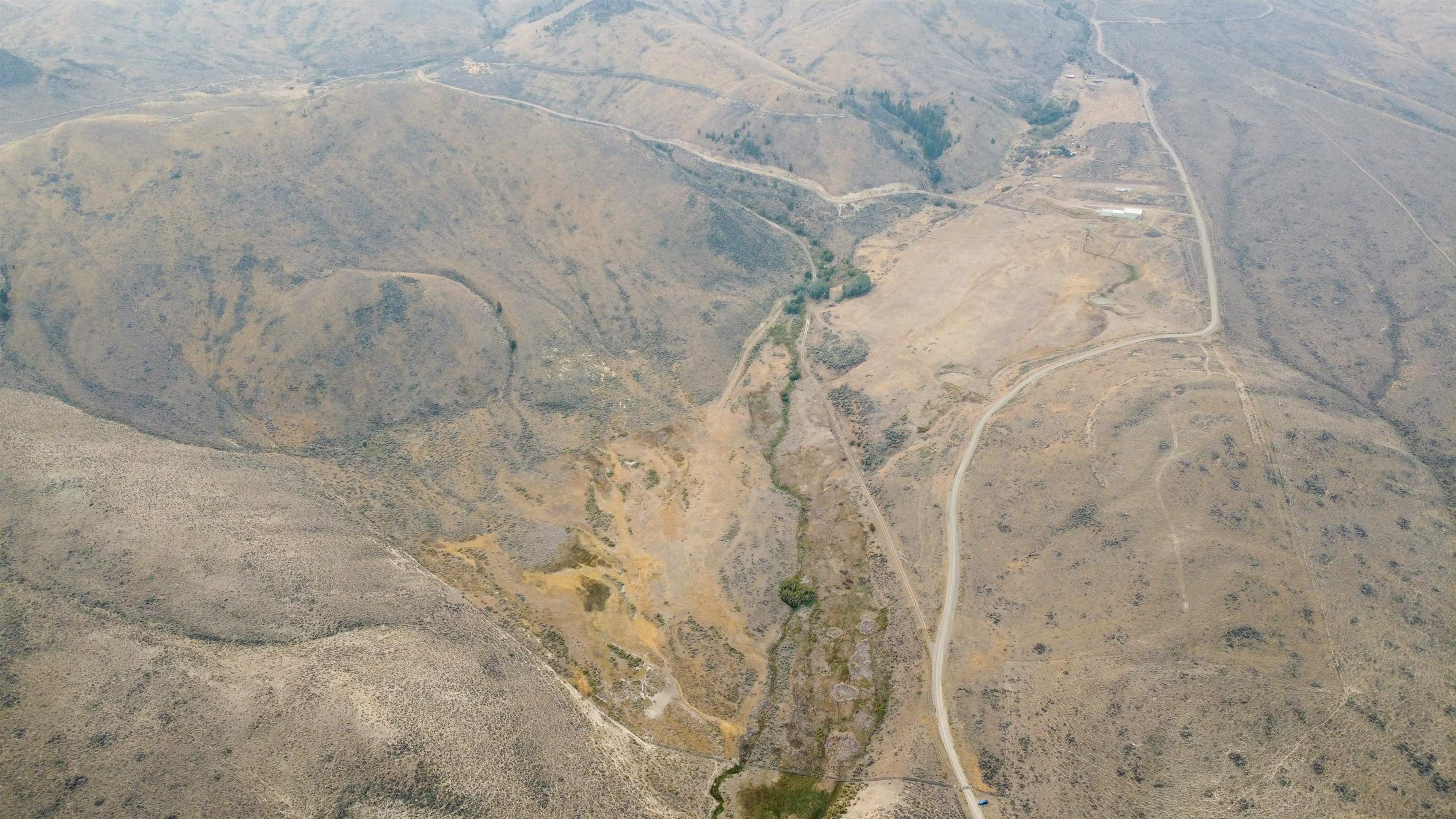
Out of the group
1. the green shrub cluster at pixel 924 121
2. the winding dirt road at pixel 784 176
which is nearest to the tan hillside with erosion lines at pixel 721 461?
the winding dirt road at pixel 784 176

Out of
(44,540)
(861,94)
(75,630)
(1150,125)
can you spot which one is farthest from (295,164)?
(1150,125)

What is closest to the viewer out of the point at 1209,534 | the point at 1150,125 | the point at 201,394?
the point at 1209,534

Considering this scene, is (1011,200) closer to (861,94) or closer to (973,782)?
(861,94)

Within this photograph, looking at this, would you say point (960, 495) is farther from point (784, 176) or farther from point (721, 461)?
point (784, 176)

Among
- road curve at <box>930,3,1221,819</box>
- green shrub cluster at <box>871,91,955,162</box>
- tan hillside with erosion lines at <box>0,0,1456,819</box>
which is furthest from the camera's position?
green shrub cluster at <box>871,91,955,162</box>

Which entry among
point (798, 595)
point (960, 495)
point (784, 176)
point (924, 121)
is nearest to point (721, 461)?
point (798, 595)

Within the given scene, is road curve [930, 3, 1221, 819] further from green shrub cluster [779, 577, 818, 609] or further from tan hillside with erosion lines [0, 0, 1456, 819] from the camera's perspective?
green shrub cluster [779, 577, 818, 609]

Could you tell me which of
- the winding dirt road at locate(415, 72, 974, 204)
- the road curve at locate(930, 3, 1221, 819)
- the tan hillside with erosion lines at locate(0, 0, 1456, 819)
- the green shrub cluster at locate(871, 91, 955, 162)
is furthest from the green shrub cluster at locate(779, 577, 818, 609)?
the green shrub cluster at locate(871, 91, 955, 162)

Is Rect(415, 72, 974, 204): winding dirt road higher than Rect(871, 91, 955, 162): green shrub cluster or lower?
lower
